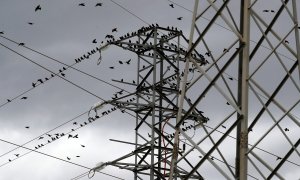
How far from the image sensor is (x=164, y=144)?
25453mm

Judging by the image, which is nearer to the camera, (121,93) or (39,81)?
(121,93)

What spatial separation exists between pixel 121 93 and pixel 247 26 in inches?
510

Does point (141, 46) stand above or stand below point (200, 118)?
above

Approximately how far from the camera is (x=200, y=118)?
2642 cm

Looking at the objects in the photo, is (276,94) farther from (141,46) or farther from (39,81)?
(39,81)

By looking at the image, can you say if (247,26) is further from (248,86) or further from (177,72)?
(177,72)

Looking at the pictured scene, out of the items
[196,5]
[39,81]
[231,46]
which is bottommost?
[231,46]

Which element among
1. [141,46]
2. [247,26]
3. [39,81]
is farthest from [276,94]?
[39,81]

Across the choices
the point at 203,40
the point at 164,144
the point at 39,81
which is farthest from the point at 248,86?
the point at 39,81

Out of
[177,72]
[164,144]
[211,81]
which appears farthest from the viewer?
[177,72]

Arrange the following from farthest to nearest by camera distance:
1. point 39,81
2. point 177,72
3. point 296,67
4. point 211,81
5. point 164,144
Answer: point 39,81
point 177,72
point 164,144
point 296,67
point 211,81

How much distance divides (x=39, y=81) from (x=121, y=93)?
187 inches

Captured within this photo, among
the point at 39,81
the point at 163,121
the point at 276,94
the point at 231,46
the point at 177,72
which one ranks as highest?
the point at 39,81

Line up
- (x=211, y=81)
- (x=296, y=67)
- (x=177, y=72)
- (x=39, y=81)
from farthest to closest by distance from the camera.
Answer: (x=39, y=81) < (x=177, y=72) < (x=296, y=67) < (x=211, y=81)
